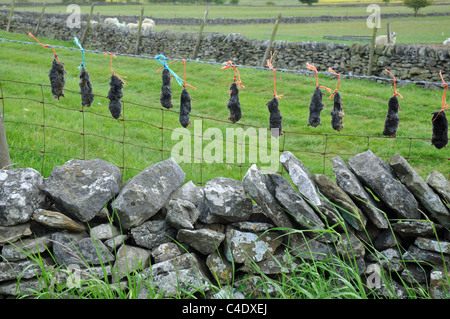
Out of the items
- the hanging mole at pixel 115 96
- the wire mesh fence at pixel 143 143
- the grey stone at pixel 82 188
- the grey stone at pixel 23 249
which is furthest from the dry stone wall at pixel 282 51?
the grey stone at pixel 23 249

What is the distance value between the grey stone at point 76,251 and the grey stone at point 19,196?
31 centimetres

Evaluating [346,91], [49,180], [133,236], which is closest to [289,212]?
[133,236]

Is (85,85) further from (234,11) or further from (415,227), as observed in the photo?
(234,11)

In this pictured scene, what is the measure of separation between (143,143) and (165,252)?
361cm

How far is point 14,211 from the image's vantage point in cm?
346

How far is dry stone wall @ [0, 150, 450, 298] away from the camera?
345 centimetres

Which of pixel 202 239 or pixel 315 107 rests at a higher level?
pixel 315 107

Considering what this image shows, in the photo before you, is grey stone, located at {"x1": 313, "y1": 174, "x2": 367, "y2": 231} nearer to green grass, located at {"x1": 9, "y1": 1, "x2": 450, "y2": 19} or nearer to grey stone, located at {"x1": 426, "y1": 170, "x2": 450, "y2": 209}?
grey stone, located at {"x1": 426, "y1": 170, "x2": 450, "y2": 209}

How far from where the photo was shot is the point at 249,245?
11.4 ft

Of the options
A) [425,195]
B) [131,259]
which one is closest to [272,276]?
[131,259]

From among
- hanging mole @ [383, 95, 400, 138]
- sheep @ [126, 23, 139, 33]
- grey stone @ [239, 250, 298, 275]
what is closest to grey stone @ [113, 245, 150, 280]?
grey stone @ [239, 250, 298, 275]

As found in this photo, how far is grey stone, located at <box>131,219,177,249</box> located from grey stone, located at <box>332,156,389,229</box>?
146 cm
